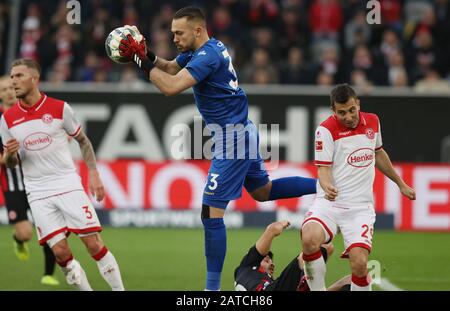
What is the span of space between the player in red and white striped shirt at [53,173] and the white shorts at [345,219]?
1.94 m

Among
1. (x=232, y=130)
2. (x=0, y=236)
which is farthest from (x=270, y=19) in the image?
(x=232, y=130)

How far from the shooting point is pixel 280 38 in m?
19.2

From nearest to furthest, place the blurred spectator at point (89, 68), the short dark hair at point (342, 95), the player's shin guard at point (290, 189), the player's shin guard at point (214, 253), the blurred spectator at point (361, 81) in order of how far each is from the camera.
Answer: the short dark hair at point (342, 95)
the player's shin guard at point (214, 253)
the player's shin guard at point (290, 189)
the blurred spectator at point (361, 81)
the blurred spectator at point (89, 68)

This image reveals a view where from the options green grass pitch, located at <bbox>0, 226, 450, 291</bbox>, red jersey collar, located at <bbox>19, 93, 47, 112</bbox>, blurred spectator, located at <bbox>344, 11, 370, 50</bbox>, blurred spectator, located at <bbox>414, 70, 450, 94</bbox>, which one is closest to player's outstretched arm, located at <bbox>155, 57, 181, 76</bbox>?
red jersey collar, located at <bbox>19, 93, 47, 112</bbox>

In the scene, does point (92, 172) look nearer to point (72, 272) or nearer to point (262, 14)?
point (72, 272)

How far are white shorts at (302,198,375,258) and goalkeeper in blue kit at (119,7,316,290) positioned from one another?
33.4 inches

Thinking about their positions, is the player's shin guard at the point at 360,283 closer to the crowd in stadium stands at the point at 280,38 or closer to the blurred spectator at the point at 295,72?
the crowd in stadium stands at the point at 280,38

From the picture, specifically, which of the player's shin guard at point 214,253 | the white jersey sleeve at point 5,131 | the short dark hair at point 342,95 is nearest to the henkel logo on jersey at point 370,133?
the short dark hair at point 342,95

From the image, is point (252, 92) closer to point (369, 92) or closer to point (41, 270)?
point (369, 92)

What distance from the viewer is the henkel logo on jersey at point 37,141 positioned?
9.14 m

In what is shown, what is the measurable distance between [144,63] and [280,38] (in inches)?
427

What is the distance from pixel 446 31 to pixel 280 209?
5.45 meters

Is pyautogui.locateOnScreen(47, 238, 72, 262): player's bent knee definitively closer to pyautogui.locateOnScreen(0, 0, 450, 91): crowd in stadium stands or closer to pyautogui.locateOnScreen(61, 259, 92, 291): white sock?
pyautogui.locateOnScreen(61, 259, 92, 291): white sock

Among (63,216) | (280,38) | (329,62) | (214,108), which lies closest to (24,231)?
(63,216)
